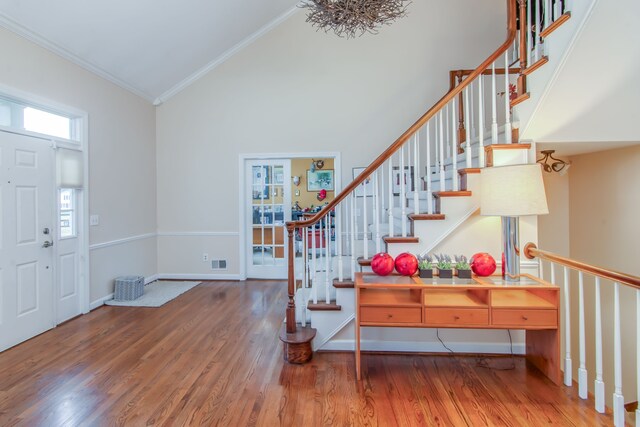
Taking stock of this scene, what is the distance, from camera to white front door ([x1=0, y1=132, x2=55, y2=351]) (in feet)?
9.53

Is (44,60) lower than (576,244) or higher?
higher

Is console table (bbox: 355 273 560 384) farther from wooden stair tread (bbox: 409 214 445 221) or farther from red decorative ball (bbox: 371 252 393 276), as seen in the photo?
wooden stair tread (bbox: 409 214 445 221)

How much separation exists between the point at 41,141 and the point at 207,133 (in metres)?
2.24

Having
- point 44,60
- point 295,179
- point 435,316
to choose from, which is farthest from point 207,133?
point 435,316

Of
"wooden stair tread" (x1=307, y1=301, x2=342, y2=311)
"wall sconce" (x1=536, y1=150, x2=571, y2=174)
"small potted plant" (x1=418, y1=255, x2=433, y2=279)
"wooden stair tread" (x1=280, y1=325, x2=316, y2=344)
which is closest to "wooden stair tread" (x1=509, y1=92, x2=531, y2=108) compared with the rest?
"wall sconce" (x1=536, y1=150, x2=571, y2=174)

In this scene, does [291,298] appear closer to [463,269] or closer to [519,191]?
[463,269]

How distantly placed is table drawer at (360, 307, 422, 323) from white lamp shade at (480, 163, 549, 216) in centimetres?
93

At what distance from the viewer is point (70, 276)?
365 centimetres

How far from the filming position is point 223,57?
506 cm

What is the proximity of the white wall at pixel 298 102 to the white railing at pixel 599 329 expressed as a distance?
300 cm

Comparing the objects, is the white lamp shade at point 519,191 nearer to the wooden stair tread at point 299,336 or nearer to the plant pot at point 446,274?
the plant pot at point 446,274

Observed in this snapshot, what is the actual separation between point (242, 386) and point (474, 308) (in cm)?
174

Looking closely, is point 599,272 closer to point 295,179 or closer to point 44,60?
point 44,60

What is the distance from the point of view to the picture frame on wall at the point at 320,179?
7906 mm
